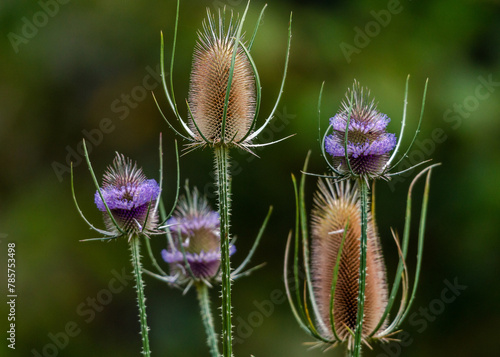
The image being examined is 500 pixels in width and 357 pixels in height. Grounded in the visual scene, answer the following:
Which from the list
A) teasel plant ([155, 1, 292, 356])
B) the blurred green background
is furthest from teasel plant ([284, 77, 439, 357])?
the blurred green background

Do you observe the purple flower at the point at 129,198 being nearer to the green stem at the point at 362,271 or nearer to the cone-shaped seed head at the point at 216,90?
the cone-shaped seed head at the point at 216,90

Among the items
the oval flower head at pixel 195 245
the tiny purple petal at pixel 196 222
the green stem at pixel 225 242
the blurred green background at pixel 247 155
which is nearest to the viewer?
the green stem at pixel 225 242

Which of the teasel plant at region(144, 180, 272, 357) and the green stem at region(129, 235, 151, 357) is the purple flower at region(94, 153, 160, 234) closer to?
the green stem at region(129, 235, 151, 357)

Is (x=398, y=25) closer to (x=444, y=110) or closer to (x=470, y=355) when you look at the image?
(x=444, y=110)

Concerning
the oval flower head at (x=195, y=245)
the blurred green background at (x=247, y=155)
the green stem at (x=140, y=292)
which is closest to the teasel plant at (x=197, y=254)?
the oval flower head at (x=195, y=245)

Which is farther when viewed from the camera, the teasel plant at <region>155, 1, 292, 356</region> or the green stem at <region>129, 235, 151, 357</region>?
the teasel plant at <region>155, 1, 292, 356</region>

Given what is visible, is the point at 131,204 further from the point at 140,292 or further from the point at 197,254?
the point at 197,254

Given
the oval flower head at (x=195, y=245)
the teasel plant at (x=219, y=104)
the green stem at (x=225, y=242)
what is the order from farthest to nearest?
the oval flower head at (x=195, y=245)
the teasel plant at (x=219, y=104)
the green stem at (x=225, y=242)
